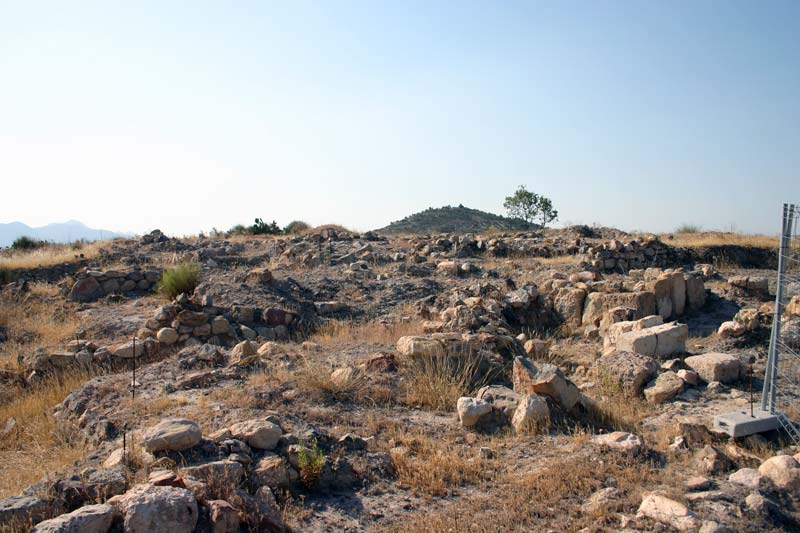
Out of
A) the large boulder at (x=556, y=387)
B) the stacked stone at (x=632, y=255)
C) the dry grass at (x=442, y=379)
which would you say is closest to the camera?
the large boulder at (x=556, y=387)

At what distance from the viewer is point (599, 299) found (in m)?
9.73

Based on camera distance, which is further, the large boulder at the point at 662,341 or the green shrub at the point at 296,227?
the green shrub at the point at 296,227

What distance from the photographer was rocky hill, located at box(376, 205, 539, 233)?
37.2 m

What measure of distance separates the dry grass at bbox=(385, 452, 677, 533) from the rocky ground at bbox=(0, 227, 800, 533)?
0.02 metres

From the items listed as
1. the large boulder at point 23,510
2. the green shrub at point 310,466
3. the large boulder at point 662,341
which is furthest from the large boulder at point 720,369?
the large boulder at point 23,510

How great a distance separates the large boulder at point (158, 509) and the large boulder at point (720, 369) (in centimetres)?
541

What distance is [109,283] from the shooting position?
13586mm

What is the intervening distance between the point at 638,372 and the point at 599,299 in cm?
327

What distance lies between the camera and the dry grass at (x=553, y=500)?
391cm

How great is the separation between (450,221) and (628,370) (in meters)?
33.9

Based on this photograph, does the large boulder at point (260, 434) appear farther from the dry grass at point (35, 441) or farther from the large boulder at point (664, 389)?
the large boulder at point (664, 389)

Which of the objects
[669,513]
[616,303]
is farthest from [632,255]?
[669,513]

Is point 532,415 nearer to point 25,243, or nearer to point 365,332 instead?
point 365,332

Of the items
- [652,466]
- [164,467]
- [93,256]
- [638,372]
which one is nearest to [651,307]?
[638,372]
